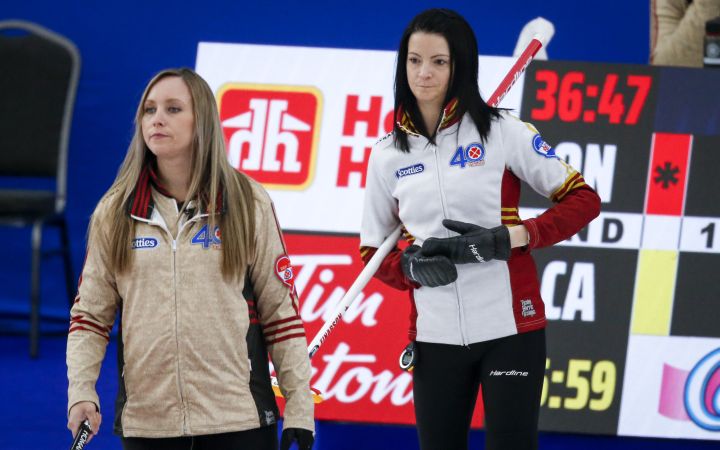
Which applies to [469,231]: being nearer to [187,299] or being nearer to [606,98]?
[187,299]

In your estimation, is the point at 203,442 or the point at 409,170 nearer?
the point at 203,442

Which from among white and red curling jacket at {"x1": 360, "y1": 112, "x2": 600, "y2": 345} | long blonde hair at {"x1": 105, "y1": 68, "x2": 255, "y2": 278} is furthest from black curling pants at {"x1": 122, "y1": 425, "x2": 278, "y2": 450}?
white and red curling jacket at {"x1": 360, "y1": 112, "x2": 600, "y2": 345}

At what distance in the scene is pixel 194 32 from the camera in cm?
520

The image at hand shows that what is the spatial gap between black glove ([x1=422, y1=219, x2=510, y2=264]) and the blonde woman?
34 centimetres

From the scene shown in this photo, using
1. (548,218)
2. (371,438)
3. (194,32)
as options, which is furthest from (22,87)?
(548,218)

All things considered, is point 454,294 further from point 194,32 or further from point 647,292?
point 194,32

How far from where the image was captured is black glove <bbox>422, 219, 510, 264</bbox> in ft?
6.59

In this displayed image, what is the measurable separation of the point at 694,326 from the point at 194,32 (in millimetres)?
→ 3049

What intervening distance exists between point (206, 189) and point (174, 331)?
0.26 m

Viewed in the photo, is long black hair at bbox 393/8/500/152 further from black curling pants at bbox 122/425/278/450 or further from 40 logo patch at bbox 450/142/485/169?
black curling pants at bbox 122/425/278/450

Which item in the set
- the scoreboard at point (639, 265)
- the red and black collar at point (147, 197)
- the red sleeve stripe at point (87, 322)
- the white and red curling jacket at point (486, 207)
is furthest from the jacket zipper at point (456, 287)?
the scoreboard at point (639, 265)

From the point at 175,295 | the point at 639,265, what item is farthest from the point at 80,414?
the point at 639,265

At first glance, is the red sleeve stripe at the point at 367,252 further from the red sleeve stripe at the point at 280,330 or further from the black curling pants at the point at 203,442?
the black curling pants at the point at 203,442

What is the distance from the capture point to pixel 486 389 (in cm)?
208
